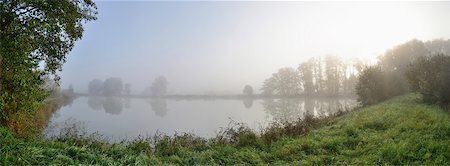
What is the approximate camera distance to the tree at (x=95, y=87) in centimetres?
14950

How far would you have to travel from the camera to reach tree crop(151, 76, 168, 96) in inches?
5086

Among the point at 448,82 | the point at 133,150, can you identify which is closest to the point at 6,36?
the point at 133,150

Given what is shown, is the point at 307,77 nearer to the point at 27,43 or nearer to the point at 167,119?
the point at 167,119

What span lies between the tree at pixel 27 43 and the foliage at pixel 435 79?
2209 centimetres

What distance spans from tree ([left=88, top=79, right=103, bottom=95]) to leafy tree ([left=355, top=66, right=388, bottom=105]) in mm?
132524

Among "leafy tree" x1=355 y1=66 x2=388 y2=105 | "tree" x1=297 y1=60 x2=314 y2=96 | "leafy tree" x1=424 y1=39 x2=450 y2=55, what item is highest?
"leafy tree" x1=424 y1=39 x2=450 y2=55

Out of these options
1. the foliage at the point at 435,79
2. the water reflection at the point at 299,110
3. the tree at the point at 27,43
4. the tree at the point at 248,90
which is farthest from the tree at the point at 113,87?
the tree at the point at 27,43

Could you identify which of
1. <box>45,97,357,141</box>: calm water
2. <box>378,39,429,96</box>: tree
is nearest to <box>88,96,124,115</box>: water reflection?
<box>45,97,357,141</box>: calm water

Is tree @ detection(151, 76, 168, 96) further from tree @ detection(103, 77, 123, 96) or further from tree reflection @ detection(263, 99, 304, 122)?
tree reflection @ detection(263, 99, 304, 122)

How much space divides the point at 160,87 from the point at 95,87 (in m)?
42.9

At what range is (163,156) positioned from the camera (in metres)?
11.4

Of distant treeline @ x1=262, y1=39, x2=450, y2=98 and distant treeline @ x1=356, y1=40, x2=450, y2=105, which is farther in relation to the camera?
distant treeline @ x1=262, y1=39, x2=450, y2=98

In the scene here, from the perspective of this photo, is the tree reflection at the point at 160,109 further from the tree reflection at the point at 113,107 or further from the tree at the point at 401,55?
the tree at the point at 401,55

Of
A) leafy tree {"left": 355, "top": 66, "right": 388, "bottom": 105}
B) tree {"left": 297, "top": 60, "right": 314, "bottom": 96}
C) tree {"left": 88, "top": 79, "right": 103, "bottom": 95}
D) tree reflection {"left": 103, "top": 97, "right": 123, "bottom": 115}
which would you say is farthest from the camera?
tree {"left": 88, "top": 79, "right": 103, "bottom": 95}
